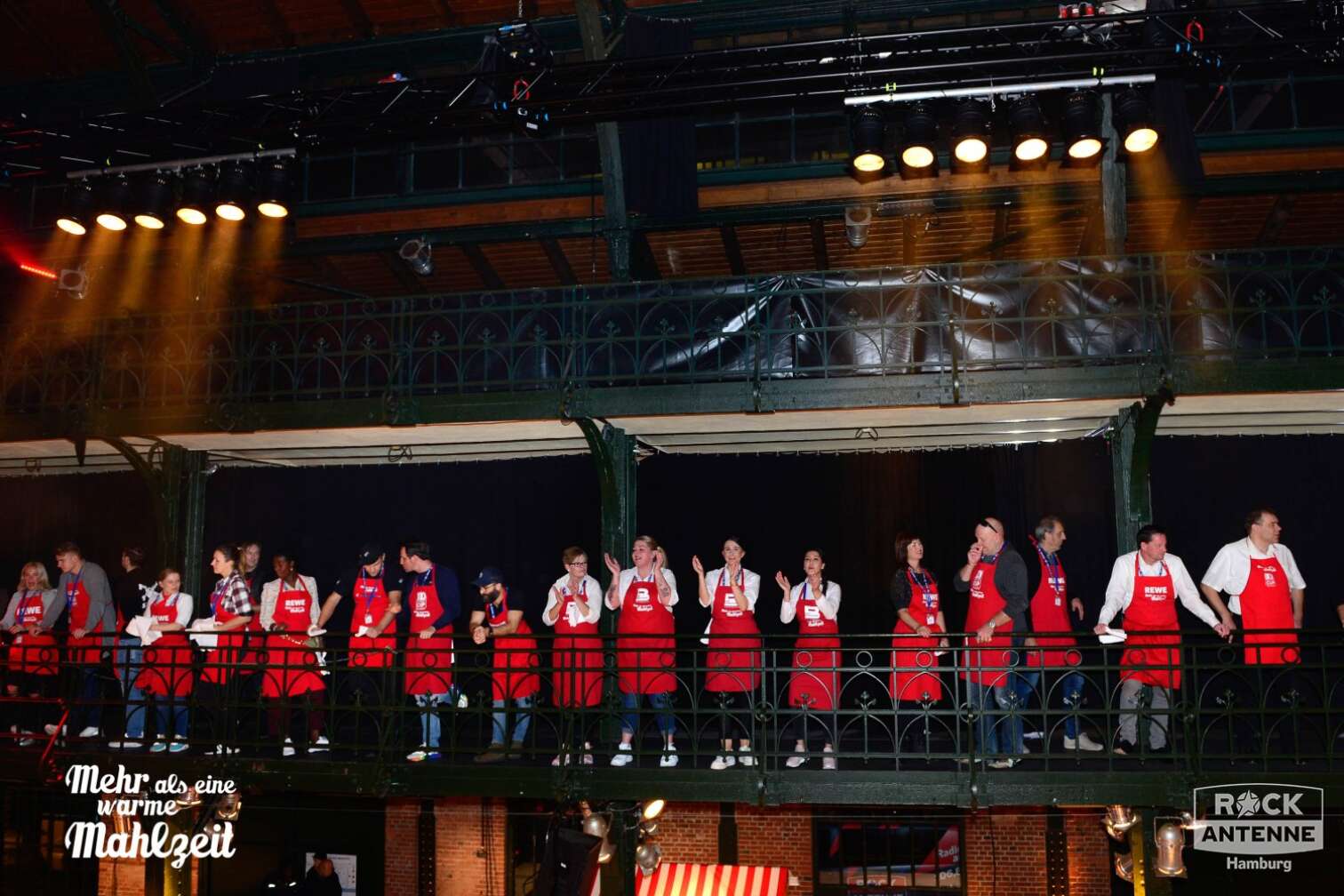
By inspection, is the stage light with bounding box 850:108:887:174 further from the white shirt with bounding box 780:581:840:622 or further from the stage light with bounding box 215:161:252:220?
the stage light with bounding box 215:161:252:220

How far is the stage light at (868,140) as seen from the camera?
28.0 feet

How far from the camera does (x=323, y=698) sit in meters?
10.0

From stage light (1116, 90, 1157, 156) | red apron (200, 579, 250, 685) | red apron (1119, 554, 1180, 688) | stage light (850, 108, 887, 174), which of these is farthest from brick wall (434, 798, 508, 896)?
stage light (1116, 90, 1157, 156)

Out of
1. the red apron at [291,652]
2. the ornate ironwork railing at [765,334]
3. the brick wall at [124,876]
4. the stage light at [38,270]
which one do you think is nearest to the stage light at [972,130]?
the ornate ironwork railing at [765,334]

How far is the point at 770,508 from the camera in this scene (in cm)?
1155

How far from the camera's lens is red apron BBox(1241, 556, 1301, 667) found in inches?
343

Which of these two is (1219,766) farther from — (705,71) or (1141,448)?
(705,71)

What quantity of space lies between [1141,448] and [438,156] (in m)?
9.72

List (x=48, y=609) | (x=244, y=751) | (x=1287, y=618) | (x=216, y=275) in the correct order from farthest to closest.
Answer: (x=216, y=275) → (x=48, y=609) → (x=244, y=751) → (x=1287, y=618)

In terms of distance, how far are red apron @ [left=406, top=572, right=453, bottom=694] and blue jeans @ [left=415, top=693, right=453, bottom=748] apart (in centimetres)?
10

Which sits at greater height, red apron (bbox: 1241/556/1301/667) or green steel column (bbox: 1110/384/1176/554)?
green steel column (bbox: 1110/384/1176/554)

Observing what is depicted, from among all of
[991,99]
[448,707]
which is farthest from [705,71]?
[448,707]

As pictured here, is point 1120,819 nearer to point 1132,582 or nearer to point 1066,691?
point 1066,691


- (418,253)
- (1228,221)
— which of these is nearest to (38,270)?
(418,253)
